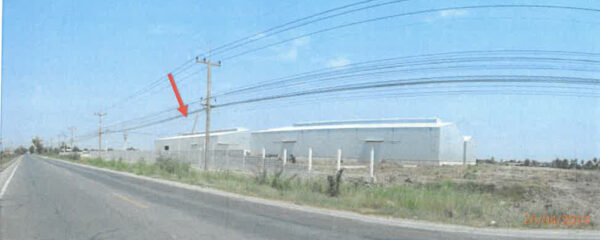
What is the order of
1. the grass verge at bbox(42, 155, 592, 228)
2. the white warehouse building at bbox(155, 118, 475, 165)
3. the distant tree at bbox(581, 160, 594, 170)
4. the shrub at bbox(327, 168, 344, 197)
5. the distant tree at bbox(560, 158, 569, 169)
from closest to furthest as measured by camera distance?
1. the grass verge at bbox(42, 155, 592, 228)
2. the shrub at bbox(327, 168, 344, 197)
3. the distant tree at bbox(581, 160, 594, 170)
4. the white warehouse building at bbox(155, 118, 475, 165)
5. the distant tree at bbox(560, 158, 569, 169)

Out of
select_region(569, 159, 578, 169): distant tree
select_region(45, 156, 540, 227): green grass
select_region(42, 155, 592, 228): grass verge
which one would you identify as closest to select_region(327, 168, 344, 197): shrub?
select_region(42, 155, 592, 228): grass verge

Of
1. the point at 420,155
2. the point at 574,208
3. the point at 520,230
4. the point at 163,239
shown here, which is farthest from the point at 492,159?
the point at 163,239

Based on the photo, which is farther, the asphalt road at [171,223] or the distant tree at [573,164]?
the distant tree at [573,164]

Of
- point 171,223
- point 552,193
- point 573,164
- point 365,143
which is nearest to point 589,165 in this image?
point 573,164

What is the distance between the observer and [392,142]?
142ft

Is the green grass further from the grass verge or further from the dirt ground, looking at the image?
the dirt ground

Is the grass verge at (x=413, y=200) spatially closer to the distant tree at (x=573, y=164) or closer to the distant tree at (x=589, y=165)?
the distant tree at (x=589, y=165)

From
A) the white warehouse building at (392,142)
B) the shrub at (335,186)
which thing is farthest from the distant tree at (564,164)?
the shrub at (335,186)

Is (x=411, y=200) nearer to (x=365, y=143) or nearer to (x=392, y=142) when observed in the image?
(x=392, y=142)

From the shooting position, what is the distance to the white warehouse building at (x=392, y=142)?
40750 mm

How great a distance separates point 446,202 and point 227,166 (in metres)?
24.6

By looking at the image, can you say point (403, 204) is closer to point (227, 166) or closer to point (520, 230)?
point (520, 230)

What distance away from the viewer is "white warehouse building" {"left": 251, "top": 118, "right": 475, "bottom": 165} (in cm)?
4075

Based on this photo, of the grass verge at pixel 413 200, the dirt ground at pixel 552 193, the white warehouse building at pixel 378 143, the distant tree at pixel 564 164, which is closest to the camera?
the grass verge at pixel 413 200
